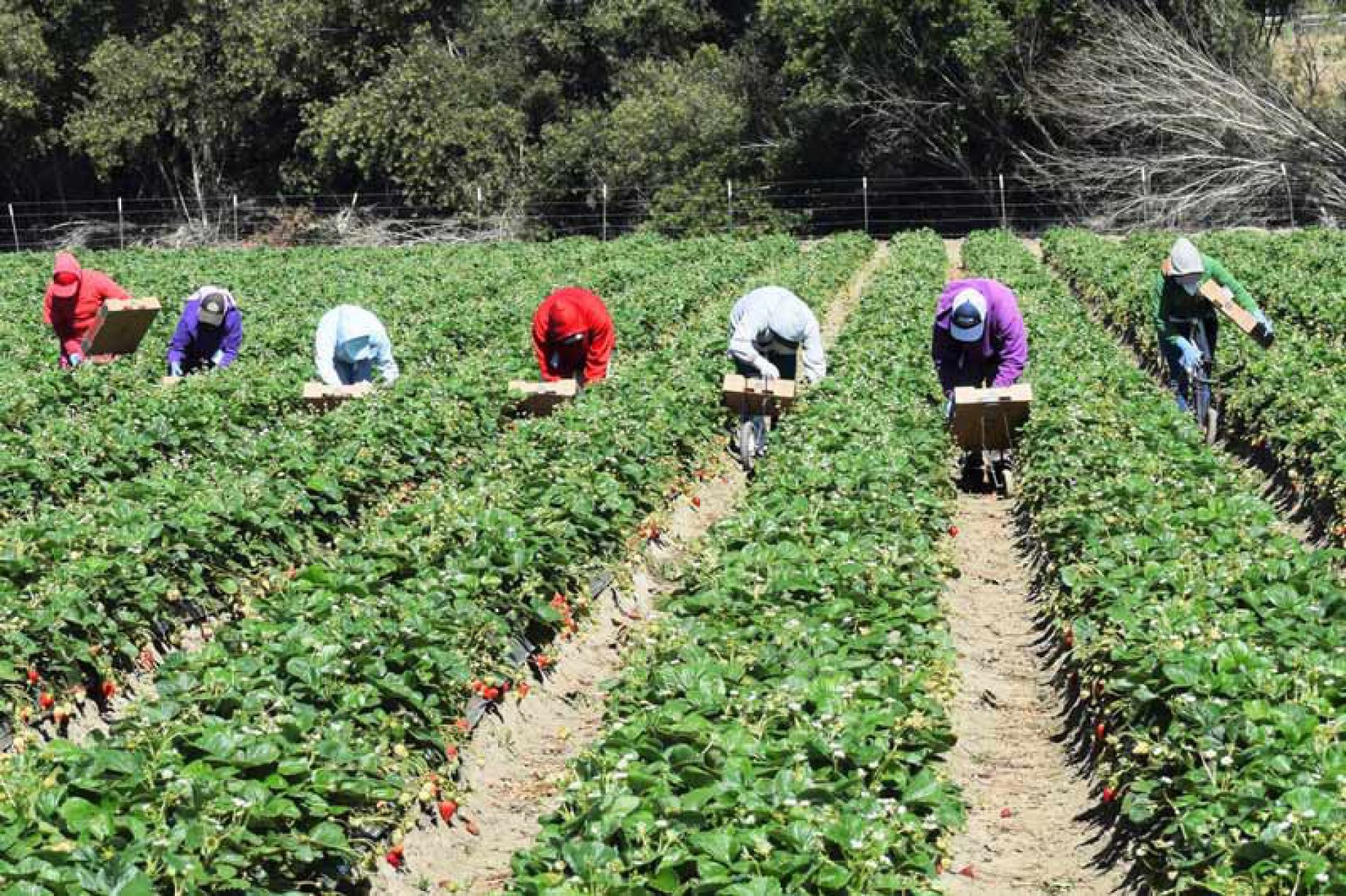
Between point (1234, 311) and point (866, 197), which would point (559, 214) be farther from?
point (1234, 311)

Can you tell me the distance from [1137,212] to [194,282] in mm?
19932

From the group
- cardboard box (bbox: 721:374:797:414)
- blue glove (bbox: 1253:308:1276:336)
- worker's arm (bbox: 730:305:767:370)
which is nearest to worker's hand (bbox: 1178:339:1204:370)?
blue glove (bbox: 1253:308:1276:336)

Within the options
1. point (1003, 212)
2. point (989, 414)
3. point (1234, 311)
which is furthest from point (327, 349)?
point (1003, 212)

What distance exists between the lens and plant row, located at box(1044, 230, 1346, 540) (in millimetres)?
9531

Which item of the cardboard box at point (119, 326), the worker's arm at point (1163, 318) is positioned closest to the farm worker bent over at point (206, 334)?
the cardboard box at point (119, 326)

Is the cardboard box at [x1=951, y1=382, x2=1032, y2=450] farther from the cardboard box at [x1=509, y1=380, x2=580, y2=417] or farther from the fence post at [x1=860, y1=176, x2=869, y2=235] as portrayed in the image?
the fence post at [x1=860, y1=176, x2=869, y2=235]

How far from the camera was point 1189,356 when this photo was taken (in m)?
11.0

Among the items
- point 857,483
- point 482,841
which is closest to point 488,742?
point 482,841

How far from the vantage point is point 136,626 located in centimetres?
721

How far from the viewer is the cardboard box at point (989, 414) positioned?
392 inches

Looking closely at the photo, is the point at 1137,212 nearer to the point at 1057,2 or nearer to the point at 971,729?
the point at 1057,2

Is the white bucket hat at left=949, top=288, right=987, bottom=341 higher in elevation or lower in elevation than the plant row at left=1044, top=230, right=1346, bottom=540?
higher

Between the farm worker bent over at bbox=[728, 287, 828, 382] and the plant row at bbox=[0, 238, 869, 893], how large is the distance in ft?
5.67

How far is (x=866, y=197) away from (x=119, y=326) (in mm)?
23173
